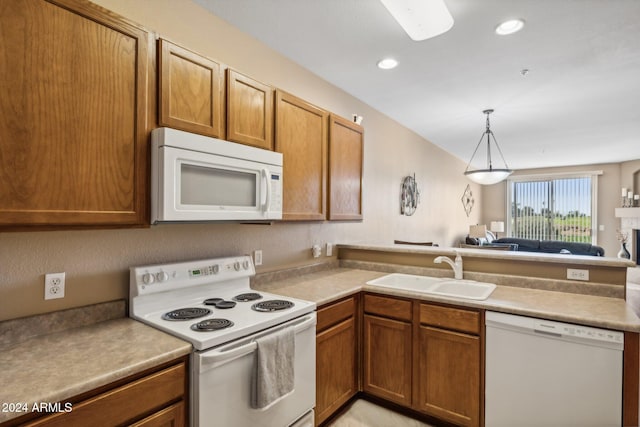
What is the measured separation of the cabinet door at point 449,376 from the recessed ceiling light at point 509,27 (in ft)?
6.82

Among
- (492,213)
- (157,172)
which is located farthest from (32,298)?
(492,213)

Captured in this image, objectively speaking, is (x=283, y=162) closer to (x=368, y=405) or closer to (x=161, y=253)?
(x=161, y=253)

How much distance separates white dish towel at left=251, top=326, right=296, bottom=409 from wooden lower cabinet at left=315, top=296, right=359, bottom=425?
401 millimetres

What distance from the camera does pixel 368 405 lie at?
7.97 feet

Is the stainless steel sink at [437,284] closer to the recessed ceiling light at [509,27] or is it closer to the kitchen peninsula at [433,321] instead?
the kitchen peninsula at [433,321]

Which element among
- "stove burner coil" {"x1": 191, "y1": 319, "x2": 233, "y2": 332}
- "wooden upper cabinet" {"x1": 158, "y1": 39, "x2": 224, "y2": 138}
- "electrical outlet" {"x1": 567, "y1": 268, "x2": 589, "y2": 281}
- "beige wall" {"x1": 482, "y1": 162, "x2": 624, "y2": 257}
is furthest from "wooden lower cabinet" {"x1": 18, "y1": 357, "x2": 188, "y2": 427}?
"beige wall" {"x1": 482, "y1": 162, "x2": 624, "y2": 257}

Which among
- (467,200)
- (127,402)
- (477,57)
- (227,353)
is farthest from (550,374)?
(467,200)

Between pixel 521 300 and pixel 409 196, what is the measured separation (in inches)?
119

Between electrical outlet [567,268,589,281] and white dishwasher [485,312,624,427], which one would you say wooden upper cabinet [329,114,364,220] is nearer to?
white dishwasher [485,312,624,427]

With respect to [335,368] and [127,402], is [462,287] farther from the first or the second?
[127,402]

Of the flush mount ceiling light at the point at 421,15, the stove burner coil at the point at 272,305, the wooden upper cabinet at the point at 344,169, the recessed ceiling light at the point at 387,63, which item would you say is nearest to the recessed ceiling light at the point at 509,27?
the flush mount ceiling light at the point at 421,15

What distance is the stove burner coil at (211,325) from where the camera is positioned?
4.74 feet

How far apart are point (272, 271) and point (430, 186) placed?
4.15m

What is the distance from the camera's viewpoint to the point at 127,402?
3.68ft
